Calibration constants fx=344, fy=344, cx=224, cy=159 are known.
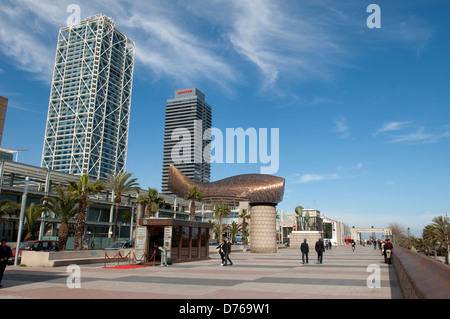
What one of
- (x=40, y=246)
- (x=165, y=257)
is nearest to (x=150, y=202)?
(x=40, y=246)

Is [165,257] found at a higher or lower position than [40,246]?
lower

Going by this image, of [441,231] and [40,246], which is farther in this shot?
[441,231]

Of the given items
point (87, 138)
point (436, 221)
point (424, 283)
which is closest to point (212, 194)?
point (436, 221)

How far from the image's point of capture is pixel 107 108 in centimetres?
18450

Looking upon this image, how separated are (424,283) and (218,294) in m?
6.05

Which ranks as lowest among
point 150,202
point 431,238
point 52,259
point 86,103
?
point 52,259

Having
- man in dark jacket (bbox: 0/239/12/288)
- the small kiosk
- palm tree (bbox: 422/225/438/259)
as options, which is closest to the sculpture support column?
the small kiosk

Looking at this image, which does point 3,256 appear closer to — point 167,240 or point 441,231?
point 167,240

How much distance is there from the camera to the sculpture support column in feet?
132

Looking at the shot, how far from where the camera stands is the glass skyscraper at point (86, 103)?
174750 mm

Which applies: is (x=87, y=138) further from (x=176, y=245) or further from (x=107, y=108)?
(x=176, y=245)

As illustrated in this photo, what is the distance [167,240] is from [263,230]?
21.7 meters

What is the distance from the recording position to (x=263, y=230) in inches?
1586
